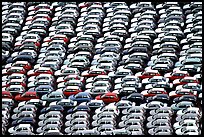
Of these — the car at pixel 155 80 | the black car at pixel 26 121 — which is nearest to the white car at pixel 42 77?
the black car at pixel 26 121

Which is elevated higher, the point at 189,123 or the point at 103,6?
the point at 103,6

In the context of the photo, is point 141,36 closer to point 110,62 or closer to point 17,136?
point 110,62

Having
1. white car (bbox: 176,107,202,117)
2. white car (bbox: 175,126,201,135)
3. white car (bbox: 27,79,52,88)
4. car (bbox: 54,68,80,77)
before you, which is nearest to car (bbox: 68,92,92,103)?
white car (bbox: 27,79,52,88)

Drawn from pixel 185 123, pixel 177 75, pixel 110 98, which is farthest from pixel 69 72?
pixel 185 123

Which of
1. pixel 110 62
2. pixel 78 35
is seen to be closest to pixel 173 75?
pixel 110 62

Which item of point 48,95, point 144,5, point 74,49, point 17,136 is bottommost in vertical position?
point 17,136

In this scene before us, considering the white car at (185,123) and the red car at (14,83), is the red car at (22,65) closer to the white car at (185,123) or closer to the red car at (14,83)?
the red car at (14,83)

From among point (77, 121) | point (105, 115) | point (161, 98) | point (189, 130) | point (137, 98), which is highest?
point (137, 98)

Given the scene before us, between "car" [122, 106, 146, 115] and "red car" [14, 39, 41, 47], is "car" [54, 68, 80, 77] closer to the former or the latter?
"red car" [14, 39, 41, 47]

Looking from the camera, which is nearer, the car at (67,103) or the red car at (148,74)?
the car at (67,103)

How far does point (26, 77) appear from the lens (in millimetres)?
99312

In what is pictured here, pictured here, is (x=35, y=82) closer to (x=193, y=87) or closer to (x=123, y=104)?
(x=123, y=104)

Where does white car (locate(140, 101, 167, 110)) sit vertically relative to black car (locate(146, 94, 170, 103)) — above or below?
below

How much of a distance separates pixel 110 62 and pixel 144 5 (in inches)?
517
